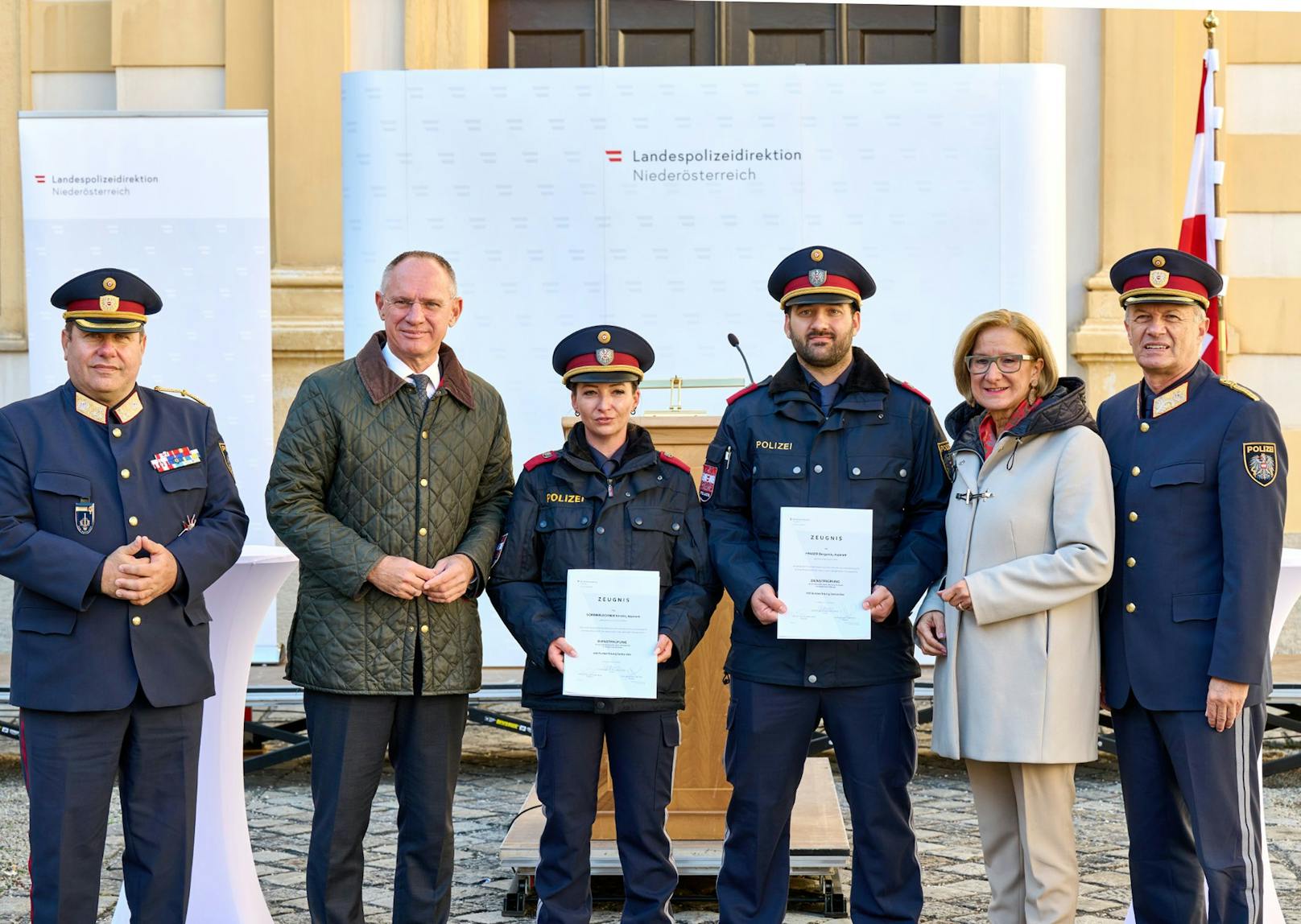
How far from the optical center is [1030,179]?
20.3 feet

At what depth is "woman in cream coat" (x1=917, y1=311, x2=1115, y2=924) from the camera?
3.73m

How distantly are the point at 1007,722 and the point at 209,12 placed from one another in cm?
669

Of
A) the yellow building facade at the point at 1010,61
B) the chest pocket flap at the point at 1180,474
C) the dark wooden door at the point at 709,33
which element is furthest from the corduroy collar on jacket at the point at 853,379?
the dark wooden door at the point at 709,33

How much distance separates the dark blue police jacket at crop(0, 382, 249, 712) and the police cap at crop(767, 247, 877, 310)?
1.57 metres

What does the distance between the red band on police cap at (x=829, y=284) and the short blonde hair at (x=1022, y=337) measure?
32cm

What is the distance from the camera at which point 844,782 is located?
395cm

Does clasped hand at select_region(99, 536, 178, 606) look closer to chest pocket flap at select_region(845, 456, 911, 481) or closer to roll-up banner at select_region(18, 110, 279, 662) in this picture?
chest pocket flap at select_region(845, 456, 911, 481)

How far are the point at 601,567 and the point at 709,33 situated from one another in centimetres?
577

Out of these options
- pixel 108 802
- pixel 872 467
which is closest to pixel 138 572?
pixel 108 802

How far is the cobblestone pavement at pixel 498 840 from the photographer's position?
15.6ft

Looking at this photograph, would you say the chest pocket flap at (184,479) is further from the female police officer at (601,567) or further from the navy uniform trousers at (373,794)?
the female police officer at (601,567)

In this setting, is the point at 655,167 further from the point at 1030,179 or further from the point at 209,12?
the point at 209,12

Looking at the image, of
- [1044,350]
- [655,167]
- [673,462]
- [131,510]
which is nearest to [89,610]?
[131,510]

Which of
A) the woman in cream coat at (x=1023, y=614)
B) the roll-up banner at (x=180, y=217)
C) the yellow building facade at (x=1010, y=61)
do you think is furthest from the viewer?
the yellow building facade at (x=1010, y=61)
